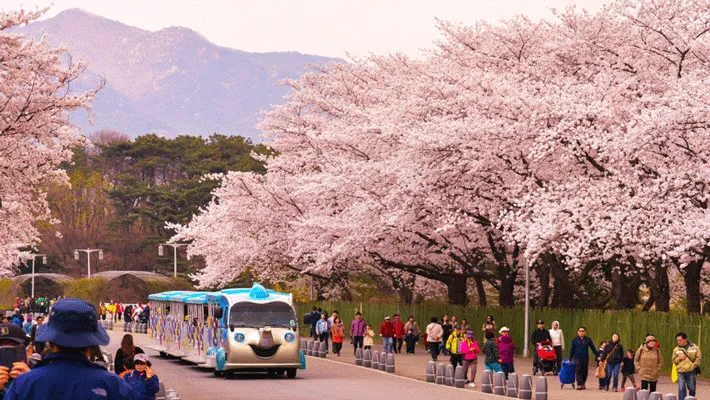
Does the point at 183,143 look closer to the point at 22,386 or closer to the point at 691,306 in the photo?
the point at 691,306

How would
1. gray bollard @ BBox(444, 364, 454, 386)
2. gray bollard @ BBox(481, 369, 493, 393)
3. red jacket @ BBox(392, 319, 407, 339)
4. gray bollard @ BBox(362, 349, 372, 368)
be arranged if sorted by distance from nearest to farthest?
gray bollard @ BBox(481, 369, 493, 393), gray bollard @ BBox(444, 364, 454, 386), gray bollard @ BBox(362, 349, 372, 368), red jacket @ BBox(392, 319, 407, 339)

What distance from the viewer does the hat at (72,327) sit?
Answer: 5.79 metres

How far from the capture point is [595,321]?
124 ft

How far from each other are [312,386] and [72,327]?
23577 millimetres

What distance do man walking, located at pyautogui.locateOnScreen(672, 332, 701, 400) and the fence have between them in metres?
8.05

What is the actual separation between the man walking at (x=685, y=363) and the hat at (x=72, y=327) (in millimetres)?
19499

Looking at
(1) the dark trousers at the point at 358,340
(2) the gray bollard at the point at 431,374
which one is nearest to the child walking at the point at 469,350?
(2) the gray bollard at the point at 431,374

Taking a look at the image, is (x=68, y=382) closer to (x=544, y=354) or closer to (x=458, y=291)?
(x=544, y=354)

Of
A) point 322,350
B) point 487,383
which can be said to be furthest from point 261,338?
point 322,350

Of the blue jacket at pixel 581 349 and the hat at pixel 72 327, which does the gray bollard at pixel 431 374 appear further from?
the hat at pixel 72 327

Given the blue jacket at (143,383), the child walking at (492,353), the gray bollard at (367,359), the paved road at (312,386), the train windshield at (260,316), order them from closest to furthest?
the blue jacket at (143,383) < the paved road at (312,386) < the child walking at (492,353) < the train windshield at (260,316) < the gray bollard at (367,359)

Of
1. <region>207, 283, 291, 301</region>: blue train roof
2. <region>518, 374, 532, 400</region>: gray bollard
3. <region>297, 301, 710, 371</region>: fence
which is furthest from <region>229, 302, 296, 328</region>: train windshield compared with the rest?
<region>297, 301, 710, 371</region>: fence

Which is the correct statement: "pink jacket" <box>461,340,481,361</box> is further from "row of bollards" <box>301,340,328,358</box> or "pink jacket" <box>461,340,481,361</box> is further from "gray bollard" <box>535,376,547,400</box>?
"row of bollards" <box>301,340,328,358</box>

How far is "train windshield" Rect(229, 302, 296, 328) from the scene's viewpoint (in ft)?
106
